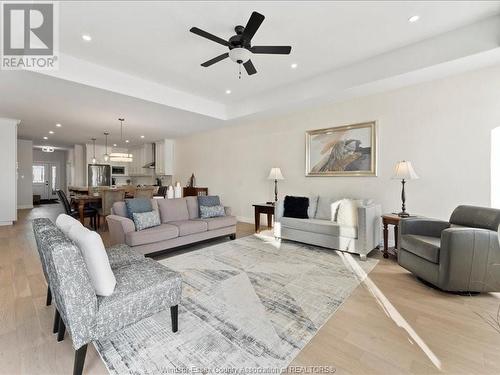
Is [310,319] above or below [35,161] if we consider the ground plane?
below

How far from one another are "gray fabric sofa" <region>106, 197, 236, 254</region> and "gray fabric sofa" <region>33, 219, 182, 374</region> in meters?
1.37

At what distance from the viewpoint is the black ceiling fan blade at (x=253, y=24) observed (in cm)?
215

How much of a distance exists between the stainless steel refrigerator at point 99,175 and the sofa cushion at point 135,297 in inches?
377

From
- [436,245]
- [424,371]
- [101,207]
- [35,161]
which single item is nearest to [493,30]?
[436,245]

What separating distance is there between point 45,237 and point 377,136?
15.0 ft

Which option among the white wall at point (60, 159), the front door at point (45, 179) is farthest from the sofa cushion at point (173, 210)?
the front door at point (45, 179)

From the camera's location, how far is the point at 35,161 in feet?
38.7

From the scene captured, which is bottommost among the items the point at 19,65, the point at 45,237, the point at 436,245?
the point at 436,245

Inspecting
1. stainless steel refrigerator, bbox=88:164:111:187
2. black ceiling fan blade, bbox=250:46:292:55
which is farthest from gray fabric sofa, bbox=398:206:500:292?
stainless steel refrigerator, bbox=88:164:111:187

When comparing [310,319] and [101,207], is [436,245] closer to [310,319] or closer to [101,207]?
[310,319]

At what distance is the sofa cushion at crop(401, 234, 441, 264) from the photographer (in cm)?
253

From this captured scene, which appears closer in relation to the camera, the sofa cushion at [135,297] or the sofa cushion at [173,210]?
the sofa cushion at [135,297]

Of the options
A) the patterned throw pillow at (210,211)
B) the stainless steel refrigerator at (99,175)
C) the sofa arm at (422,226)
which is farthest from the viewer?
the stainless steel refrigerator at (99,175)

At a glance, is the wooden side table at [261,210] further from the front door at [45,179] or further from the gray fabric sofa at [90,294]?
the front door at [45,179]
